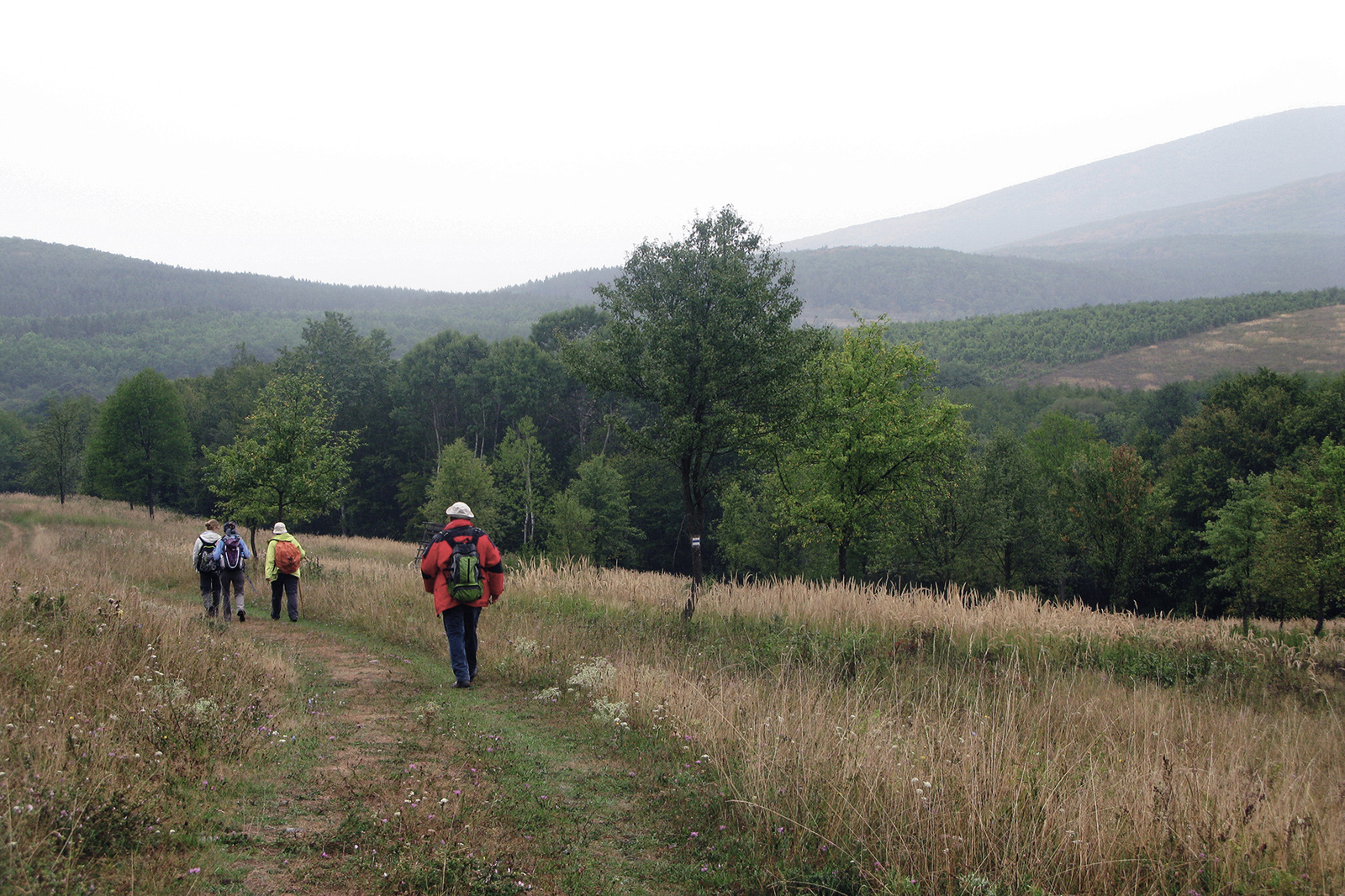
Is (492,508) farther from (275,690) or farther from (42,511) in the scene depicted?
(275,690)

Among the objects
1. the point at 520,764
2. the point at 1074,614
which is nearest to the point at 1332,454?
the point at 1074,614

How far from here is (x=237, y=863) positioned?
3.63 m

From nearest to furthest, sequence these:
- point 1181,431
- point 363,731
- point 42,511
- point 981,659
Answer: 1. point 363,731
2. point 981,659
3. point 42,511
4. point 1181,431

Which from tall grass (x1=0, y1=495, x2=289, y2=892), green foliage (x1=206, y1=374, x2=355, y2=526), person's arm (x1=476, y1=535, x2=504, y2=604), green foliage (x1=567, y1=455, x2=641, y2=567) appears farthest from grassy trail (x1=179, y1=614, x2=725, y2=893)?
green foliage (x1=567, y1=455, x2=641, y2=567)

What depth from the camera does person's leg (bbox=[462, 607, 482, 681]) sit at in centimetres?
822

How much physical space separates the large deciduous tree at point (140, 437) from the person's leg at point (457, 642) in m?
58.3

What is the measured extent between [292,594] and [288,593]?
81mm

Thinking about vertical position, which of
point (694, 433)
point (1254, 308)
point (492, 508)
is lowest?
point (492, 508)

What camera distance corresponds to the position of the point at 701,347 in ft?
45.4

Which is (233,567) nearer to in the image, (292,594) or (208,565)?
(208,565)

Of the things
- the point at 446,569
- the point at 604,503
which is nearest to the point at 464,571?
the point at 446,569

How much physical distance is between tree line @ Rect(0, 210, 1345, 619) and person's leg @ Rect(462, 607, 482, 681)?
496 cm

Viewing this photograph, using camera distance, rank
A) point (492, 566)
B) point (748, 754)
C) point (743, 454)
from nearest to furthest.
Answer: point (748, 754)
point (492, 566)
point (743, 454)

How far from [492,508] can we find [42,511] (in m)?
25.6
